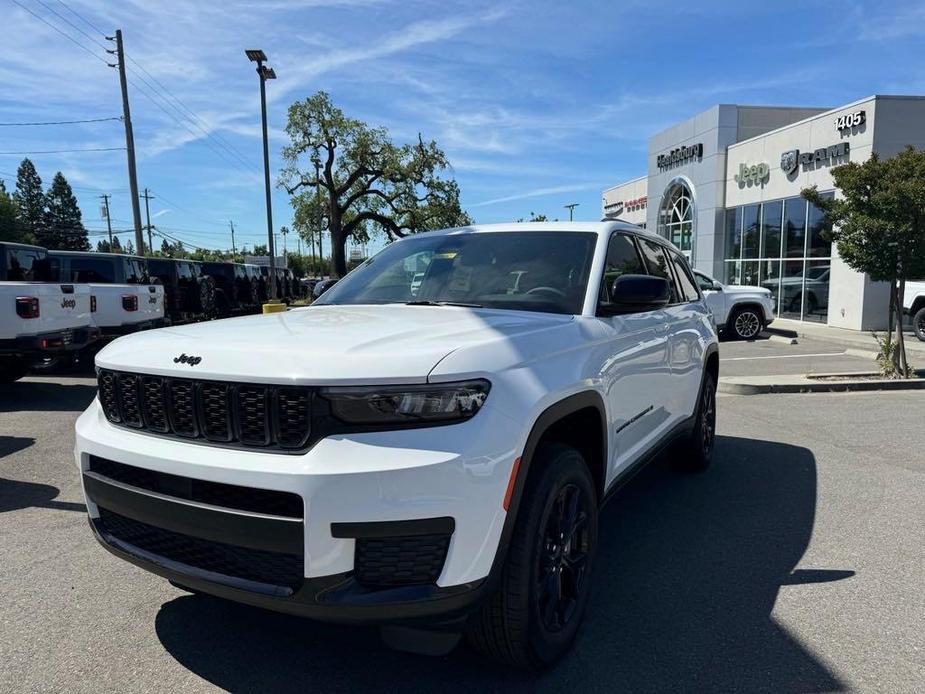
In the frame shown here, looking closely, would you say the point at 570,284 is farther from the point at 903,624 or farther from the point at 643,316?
the point at 903,624

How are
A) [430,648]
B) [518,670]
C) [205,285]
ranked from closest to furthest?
[430,648] < [518,670] < [205,285]

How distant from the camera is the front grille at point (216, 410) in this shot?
7.26ft

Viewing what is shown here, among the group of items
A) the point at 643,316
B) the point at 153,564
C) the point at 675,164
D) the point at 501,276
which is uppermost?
the point at 675,164

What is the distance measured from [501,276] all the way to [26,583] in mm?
2956

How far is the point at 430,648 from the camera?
2.29 meters

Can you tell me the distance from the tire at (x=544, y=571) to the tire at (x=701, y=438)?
8.21ft

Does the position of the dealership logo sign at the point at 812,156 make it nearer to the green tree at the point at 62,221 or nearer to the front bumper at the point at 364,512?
the front bumper at the point at 364,512

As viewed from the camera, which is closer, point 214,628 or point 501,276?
point 214,628

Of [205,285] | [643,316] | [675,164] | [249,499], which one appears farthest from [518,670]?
[675,164]

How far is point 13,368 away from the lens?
368 inches

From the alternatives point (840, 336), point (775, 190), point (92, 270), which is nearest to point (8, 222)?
point (92, 270)

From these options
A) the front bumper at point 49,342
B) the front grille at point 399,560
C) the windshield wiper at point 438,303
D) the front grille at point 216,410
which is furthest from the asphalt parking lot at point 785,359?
the front grille at point 216,410

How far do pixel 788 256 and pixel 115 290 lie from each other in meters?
17.9

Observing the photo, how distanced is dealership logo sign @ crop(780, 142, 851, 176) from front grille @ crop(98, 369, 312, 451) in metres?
19.2
